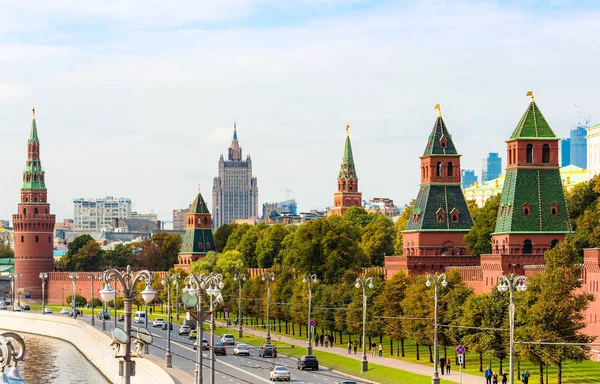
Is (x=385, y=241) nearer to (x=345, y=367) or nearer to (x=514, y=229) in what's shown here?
(x=514, y=229)

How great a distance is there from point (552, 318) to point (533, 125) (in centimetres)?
3897

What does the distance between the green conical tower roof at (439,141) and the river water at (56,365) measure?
39453mm

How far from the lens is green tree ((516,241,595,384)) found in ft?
278

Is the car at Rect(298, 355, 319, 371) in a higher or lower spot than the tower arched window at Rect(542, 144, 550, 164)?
lower

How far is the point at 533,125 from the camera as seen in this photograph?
12269 cm

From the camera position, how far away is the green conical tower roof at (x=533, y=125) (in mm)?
122438

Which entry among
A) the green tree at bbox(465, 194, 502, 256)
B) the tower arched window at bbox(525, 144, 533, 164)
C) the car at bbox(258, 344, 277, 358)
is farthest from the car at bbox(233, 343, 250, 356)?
the green tree at bbox(465, 194, 502, 256)

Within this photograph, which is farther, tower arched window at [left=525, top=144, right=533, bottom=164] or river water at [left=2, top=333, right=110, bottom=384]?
tower arched window at [left=525, top=144, right=533, bottom=164]

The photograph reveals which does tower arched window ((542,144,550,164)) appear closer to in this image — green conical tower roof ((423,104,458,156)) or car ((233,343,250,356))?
green conical tower roof ((423,104,458,156))

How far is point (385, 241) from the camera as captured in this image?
190m

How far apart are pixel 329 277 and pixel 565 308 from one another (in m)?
69.7

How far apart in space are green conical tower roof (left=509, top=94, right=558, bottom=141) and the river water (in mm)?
41082

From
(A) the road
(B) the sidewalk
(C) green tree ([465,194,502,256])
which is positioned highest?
(C) green tree ([465,194,502,256])

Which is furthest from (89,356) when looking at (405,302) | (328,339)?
(405,302)
